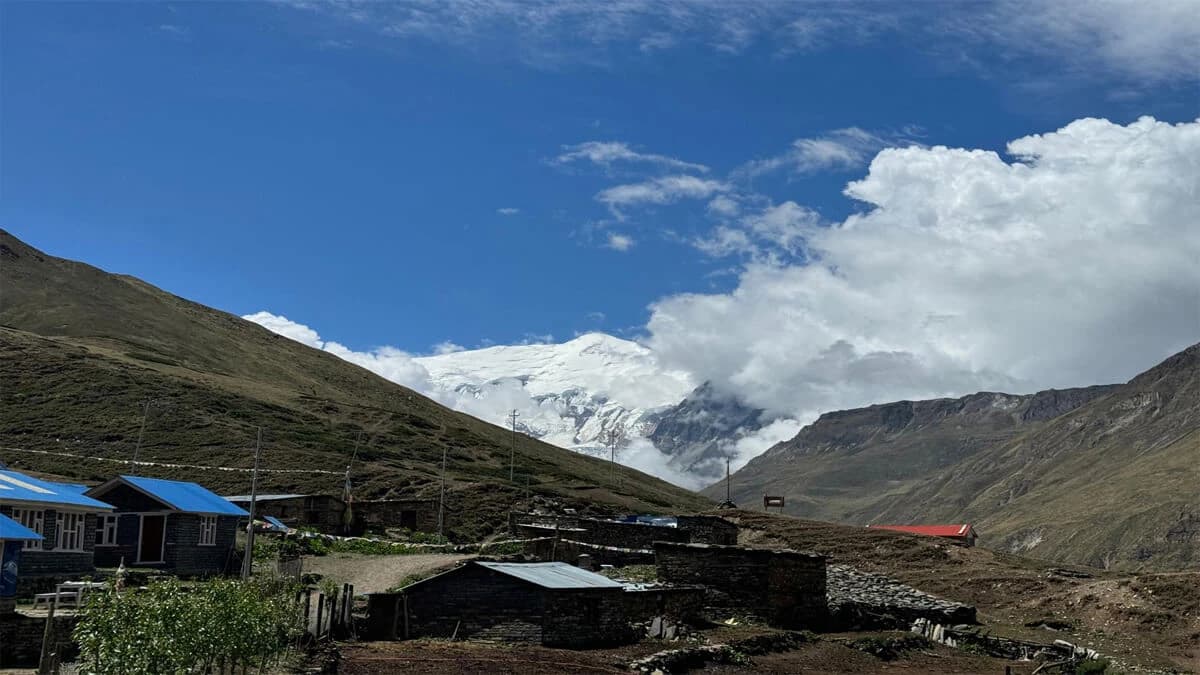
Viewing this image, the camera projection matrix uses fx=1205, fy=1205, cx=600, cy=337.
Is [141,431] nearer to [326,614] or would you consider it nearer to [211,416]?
[211,416]

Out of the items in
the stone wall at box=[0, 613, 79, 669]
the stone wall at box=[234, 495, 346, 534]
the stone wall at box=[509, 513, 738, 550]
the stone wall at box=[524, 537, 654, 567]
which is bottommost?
the stone wall at box=[0, 613, 79, 669]

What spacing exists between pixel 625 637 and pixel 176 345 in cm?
14929

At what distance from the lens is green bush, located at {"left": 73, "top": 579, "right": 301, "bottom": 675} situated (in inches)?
818

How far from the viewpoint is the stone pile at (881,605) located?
46.3 m

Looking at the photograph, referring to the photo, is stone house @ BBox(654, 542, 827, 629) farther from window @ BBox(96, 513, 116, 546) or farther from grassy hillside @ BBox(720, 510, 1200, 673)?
window @ BBox(96, 513, 116, 546)

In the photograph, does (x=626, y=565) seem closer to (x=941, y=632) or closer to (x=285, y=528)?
(x=941, y=632)

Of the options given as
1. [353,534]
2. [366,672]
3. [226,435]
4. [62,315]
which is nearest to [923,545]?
[353,534]

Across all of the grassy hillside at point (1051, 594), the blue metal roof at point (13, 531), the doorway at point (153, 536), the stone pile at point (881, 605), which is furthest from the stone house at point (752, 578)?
the blue metal roof at point (13, 531)

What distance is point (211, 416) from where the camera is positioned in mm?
120625

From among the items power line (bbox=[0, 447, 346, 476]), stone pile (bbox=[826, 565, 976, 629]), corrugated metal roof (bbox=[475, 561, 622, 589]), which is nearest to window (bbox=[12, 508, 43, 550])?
corrugated metal roof (bbox=[475, 561, 622, 589])

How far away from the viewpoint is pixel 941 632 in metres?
45.4

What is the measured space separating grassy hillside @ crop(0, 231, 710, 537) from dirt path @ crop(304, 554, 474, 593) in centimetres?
2385

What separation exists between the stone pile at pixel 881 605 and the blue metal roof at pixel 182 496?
82.6 feet

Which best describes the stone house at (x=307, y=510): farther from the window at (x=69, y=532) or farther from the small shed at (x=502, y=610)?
the small shed at (x=502, y=610)
